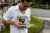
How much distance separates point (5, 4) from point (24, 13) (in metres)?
5.06

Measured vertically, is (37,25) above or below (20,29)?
below

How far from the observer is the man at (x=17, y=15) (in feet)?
8.71

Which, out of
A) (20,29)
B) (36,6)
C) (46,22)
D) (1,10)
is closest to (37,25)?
(46,22)

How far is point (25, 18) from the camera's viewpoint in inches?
107

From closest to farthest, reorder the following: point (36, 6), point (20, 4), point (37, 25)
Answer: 1. point (20, 4)
2. point (37, 25)
3. point (36, 6)

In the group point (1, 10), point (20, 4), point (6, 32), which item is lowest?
point (6, 32)

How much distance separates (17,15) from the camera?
272cm

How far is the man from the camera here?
2656 mm

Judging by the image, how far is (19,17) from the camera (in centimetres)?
269

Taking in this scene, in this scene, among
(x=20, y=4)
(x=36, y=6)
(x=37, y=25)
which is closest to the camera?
(x=20, y=4)

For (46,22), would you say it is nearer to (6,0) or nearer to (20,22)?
(6,0)

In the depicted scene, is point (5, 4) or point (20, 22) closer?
point (20, 22)

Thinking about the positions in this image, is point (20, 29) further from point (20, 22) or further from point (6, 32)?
point (6, 32)

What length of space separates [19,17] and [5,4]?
508 cm
